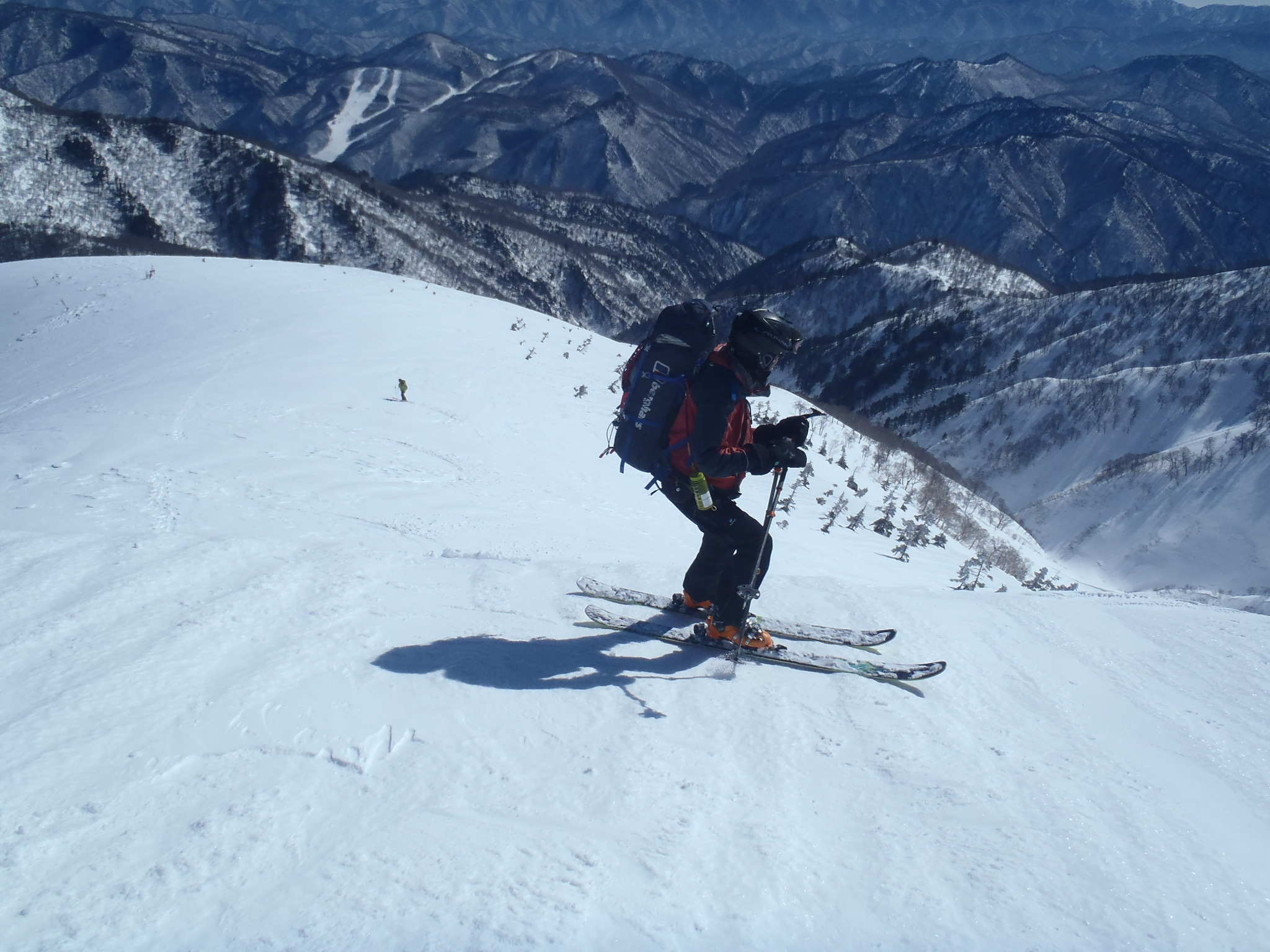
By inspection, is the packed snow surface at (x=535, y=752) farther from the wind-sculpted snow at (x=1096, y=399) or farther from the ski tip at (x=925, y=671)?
the wind-sculpted snow at (x=1096, y=399)

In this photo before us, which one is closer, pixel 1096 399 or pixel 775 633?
pixel 775 633

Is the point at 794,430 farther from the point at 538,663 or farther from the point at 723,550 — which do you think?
the point at 538,663

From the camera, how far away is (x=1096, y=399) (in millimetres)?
46750

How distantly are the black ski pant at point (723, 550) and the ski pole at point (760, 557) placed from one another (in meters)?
0.02

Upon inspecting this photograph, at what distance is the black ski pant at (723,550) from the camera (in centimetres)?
491

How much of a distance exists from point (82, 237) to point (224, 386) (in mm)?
76283

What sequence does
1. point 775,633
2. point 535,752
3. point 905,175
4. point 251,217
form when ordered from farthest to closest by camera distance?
1. point 905,175
2. point 251,217
3. point 775,633
4. point 535,752

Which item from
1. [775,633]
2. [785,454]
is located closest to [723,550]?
[775,633]

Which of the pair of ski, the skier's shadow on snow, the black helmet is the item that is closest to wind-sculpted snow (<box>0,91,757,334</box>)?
the pair of ski

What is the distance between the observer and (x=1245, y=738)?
394 centimetres

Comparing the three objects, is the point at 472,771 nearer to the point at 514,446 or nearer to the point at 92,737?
the point at 92,737

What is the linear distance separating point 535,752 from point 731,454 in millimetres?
2003

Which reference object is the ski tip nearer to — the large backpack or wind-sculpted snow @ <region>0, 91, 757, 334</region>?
the large backpack

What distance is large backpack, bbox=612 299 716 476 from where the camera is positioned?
450 centimetres
